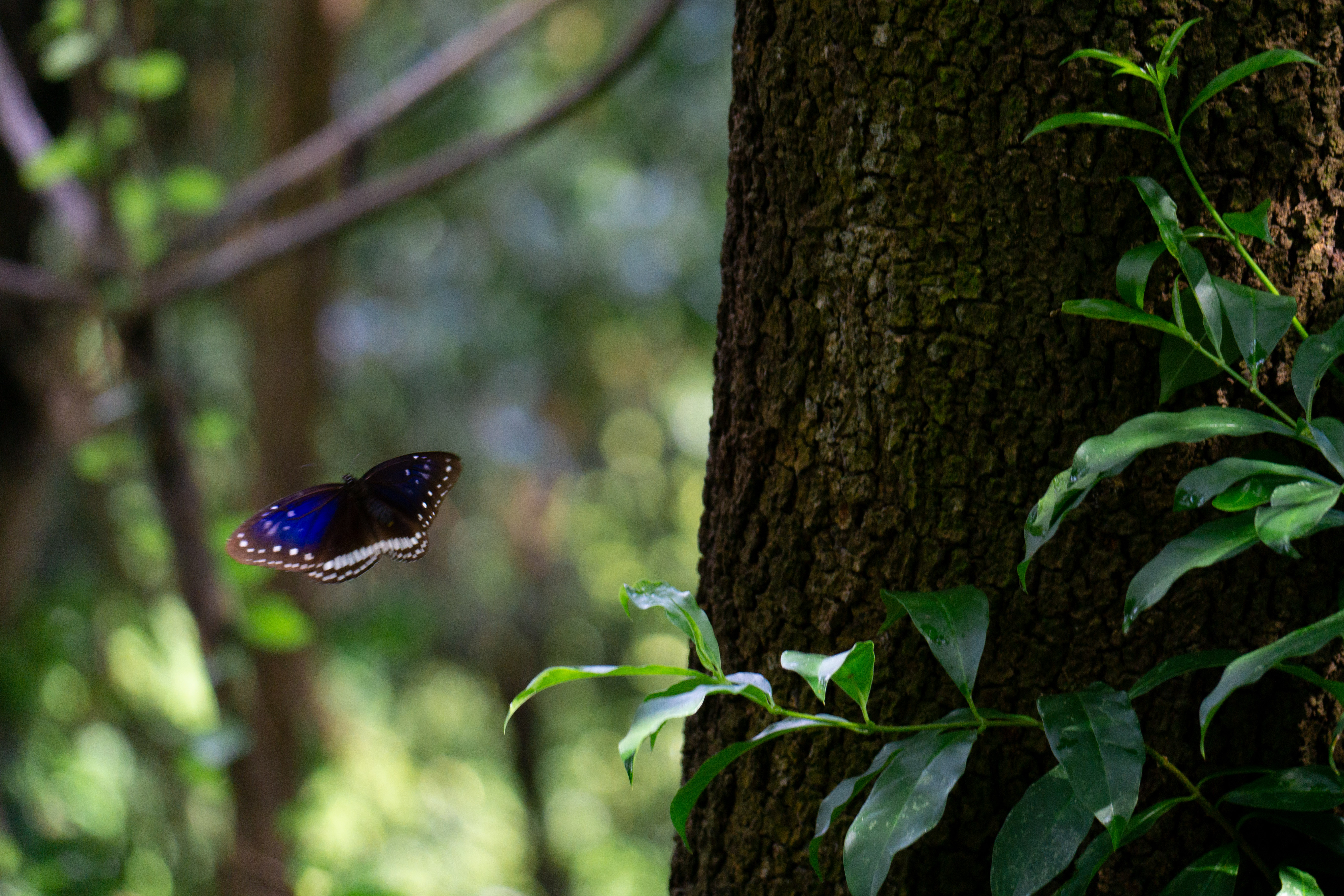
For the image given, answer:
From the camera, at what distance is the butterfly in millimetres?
869

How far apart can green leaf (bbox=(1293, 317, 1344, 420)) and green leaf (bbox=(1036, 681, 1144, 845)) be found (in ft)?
0.73

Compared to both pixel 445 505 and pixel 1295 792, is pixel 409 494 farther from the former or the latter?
pixel 445 505

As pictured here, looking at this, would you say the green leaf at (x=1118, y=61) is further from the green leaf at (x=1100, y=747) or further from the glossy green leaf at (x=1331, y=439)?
the green leaf at (x=1100, y=747)

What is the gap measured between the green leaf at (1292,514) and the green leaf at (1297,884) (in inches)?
9.4

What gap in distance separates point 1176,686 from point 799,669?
1.10 feet

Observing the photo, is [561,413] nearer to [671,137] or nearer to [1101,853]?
[671,137]

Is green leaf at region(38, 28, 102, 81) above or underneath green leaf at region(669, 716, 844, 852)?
above

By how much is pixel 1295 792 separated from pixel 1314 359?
278mm

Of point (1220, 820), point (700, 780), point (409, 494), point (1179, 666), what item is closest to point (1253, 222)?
point (1179, 666)

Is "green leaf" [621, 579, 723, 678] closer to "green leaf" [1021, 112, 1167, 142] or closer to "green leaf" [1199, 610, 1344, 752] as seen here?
"green leaf" [1199, 610, 1344, 752]

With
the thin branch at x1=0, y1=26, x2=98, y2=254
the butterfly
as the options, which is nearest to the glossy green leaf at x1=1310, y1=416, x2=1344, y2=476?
the butterfly

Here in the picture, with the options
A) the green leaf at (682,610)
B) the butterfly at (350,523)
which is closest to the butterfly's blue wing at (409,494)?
the butterfly at (350,523)

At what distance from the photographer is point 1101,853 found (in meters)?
0.69

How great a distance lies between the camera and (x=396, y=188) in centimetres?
212
